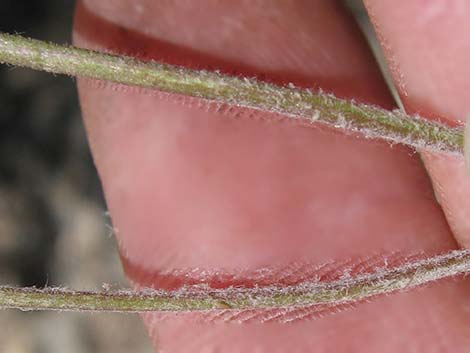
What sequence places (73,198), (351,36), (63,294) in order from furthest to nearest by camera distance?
(73,198) → (351,36) → (63,294)

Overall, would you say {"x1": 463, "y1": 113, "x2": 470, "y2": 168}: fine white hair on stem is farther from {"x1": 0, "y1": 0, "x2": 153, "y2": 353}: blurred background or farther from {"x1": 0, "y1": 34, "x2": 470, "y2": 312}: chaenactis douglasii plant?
{"x1": 0, "y1": 0, "x2": 153, "y2": 353}: blurred background

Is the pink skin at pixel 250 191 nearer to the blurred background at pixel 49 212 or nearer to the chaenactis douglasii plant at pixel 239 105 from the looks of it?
the chaenactis douglasii plant at pixel 239 105

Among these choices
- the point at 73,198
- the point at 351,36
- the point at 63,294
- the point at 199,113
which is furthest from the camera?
the point at 73,198

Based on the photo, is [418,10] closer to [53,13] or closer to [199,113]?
[199,113]

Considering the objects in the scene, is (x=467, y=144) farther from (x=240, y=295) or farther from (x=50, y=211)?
(x=50, y=211)

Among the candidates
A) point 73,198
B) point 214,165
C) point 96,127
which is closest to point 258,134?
point 214,165

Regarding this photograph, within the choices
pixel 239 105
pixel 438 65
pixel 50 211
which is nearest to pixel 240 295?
pixel 239 105

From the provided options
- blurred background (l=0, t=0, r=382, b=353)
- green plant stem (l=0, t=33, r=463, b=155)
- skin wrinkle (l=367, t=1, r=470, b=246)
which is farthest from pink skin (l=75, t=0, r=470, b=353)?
blurred background (l=0, t=0, r=382, b=353)
